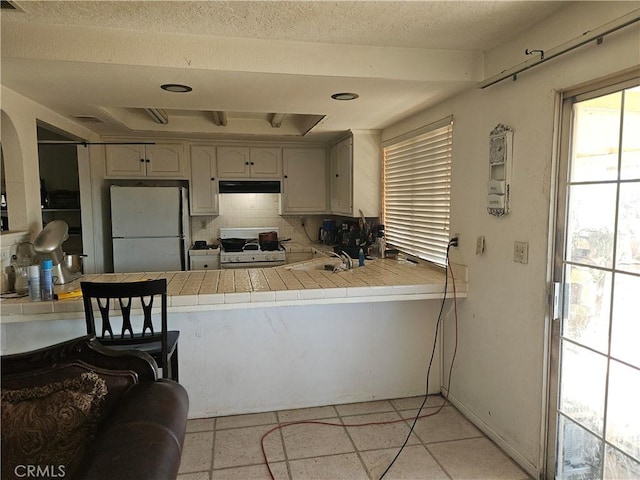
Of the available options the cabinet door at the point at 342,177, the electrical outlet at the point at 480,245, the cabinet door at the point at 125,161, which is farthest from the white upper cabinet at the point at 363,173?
the cabinet door at the point at 125,161

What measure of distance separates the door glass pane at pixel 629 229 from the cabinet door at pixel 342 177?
2677 millimetres

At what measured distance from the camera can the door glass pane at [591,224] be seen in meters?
1.73

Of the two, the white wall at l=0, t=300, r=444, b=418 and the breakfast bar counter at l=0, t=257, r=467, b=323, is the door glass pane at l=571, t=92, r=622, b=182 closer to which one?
the breakfast bar counter at l=0, t=257, r=467, b=323

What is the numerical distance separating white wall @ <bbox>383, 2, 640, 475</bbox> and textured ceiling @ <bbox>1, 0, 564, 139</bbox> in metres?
0.22

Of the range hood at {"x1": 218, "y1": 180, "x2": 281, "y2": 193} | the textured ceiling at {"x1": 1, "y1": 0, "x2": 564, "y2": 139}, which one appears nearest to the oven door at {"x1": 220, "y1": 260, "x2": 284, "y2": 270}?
the range hood at {"x1": 218, "y1": 180, "x2": 281, "y2": 193}

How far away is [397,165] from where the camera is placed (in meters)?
Result: 3.79

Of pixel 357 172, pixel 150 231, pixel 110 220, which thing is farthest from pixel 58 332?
pixel 357 172

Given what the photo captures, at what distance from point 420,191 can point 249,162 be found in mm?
2289

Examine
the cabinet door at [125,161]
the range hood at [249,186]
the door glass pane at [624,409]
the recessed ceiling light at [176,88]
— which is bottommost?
the door glass pane at [624,409]

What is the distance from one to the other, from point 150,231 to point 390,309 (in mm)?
2785

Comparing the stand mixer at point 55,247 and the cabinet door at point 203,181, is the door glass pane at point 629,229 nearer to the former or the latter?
the stand mixer at point 55,247

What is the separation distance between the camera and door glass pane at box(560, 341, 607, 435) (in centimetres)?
182

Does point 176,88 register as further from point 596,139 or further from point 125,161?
point 125,161

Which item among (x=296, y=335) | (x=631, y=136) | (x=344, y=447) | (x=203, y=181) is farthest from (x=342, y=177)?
(x=631, y=136)
